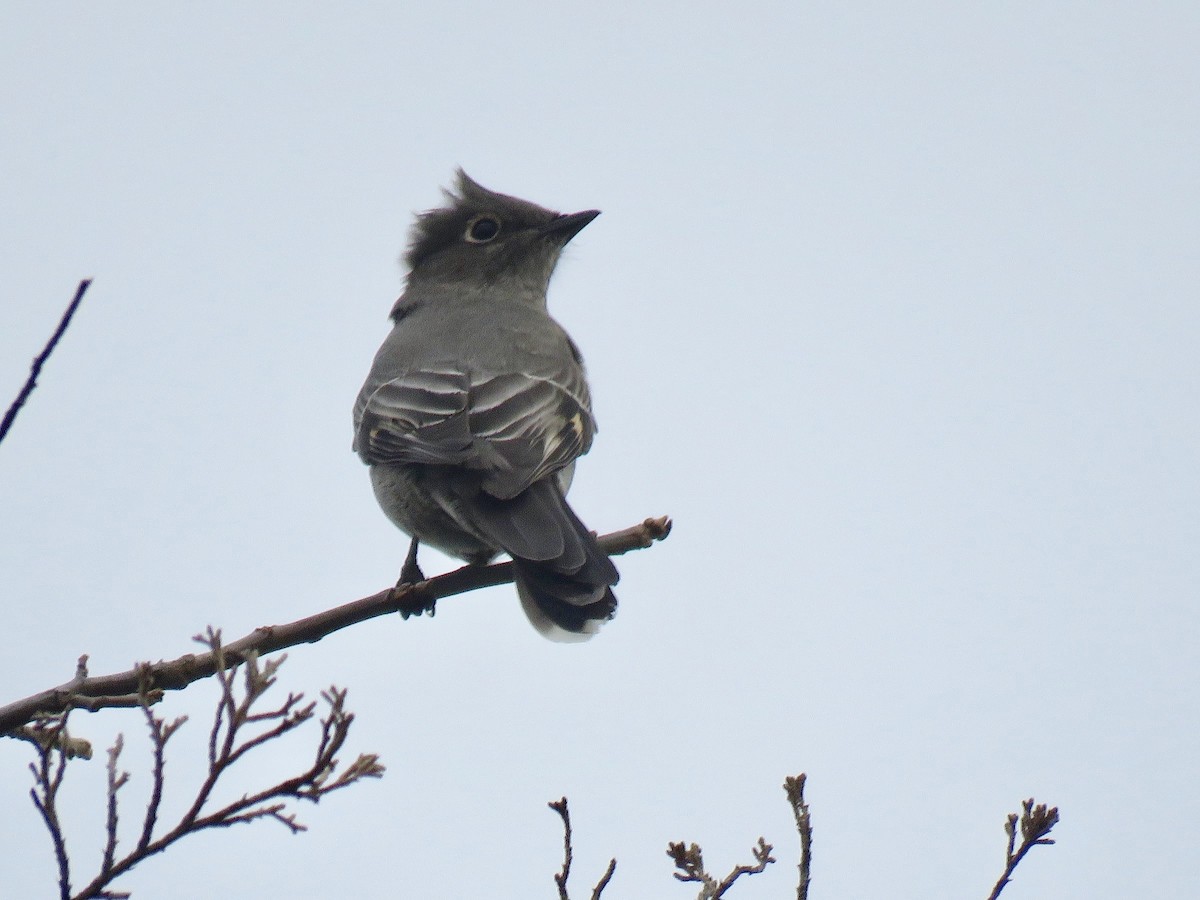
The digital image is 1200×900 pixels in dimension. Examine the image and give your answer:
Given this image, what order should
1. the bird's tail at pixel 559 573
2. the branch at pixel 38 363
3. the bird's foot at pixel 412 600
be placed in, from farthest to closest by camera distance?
1. the bird's tail at pixel 559 573
2. the bird's foot at pixel 412 600
3. the branch at pixel 38 363

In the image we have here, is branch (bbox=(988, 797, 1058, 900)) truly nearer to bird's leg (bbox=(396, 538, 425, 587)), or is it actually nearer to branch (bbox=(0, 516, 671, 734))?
branch (bbox=(0, 516, 671, 734))

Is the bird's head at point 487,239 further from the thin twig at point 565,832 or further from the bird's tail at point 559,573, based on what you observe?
the thin twig at point 565,832

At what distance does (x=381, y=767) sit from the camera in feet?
11.2

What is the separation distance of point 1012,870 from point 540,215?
6.53 m

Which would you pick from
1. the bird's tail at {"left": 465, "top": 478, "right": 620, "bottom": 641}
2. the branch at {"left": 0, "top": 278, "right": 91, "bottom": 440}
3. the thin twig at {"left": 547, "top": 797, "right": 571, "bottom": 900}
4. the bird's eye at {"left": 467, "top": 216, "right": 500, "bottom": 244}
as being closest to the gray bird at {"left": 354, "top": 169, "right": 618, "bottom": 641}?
the bird's tail at {"left": 465, "top": 478, "right": 620, "bottom": 641}

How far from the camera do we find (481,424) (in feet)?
19.8

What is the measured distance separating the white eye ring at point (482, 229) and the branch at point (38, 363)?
6737 mm

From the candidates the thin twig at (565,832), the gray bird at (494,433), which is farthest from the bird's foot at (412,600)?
the thin twig at (565,832)

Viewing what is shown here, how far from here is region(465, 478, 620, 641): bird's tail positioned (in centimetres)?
511

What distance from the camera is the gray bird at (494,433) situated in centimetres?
520

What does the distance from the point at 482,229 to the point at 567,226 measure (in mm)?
750

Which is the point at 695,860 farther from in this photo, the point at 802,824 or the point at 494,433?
the point at 494,433

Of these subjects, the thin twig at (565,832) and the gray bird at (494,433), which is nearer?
the thin twig at (565,832)

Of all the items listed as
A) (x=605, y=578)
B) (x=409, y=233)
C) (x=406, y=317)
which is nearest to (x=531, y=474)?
(x=605, y=578)
